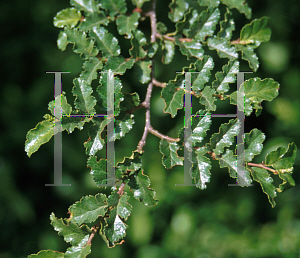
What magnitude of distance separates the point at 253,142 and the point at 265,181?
0.26 ft

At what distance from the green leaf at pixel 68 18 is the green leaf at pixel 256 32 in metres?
0.38

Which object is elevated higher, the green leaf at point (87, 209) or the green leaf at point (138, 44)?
the green leaf at point (138, 44)

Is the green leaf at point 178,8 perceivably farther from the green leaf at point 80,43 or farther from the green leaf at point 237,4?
the green leaf at point 80,43

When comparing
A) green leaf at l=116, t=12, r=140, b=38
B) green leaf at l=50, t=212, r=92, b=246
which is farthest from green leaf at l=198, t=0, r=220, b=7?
green leaf at l=50, t=212, r=92, b=246

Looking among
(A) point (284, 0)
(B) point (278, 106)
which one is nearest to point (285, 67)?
(B) point (278, 106)

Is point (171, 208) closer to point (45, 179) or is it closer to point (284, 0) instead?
point (45, 179)

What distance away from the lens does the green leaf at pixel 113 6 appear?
2.15 ft

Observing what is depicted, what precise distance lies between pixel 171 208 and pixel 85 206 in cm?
93

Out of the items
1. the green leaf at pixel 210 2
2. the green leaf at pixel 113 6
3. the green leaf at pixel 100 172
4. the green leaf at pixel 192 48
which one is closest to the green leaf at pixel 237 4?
the green leaf at pixel 210 2

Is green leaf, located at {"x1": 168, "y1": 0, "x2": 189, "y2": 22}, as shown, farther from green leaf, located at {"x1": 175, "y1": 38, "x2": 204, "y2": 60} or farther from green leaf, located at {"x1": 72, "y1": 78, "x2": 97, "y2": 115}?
green leaf, located at {"x1": 72, "y1": 78, "x2": 97, "y2": 115}

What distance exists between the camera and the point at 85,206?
1.84 feet

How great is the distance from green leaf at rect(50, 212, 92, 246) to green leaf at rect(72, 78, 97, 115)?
226 mm

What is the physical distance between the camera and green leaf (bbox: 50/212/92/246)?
0.57 meters

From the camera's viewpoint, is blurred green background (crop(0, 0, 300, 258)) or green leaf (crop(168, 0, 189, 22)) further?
blurred green background (crop(0, 0, 300, 258))
